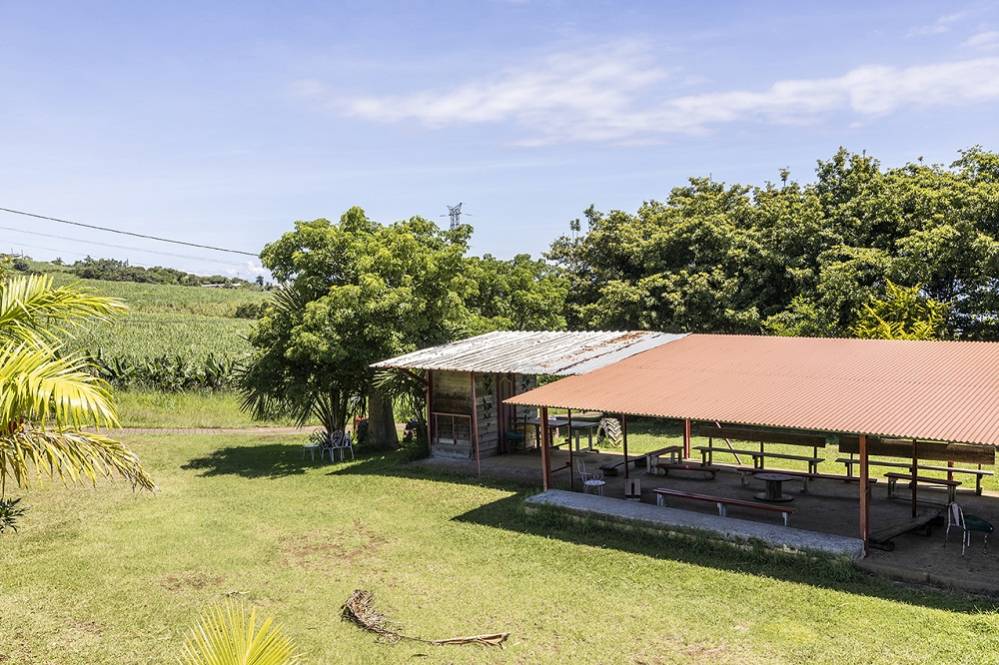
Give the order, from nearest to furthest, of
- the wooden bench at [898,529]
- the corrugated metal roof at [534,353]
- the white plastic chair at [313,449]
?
the wooden bench at [898,529]
the corrugated metal roof at [534,353]
the white plastic chair at [313,449]

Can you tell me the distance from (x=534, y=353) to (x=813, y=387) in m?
7.31

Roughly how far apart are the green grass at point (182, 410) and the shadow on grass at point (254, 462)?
4448 millimetres

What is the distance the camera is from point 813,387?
1362cm

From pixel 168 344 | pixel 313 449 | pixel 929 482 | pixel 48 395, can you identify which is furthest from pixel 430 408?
pixel 168 344

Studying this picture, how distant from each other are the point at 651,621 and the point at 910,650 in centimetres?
290

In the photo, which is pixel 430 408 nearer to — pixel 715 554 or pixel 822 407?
pixel 715 554

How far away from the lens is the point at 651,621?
978cm

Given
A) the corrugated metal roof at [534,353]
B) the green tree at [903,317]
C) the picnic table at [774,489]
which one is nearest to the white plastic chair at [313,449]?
the corrugated metal roof at [534,353]

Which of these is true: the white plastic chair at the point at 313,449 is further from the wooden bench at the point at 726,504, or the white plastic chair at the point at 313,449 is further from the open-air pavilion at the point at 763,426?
the wooden bench at the point at 726,504

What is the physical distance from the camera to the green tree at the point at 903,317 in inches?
853

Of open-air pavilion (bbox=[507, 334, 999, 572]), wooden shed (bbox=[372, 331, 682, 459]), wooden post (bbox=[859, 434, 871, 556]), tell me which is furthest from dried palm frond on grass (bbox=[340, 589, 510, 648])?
wooden shed (bbox=[372, 331, 682, 459])

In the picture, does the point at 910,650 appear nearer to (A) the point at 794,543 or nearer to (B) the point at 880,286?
(A) the point at 794,543

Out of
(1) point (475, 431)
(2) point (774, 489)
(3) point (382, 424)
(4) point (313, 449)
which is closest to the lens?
(2) point (774, 489)

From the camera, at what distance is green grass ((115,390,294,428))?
95.3ft
